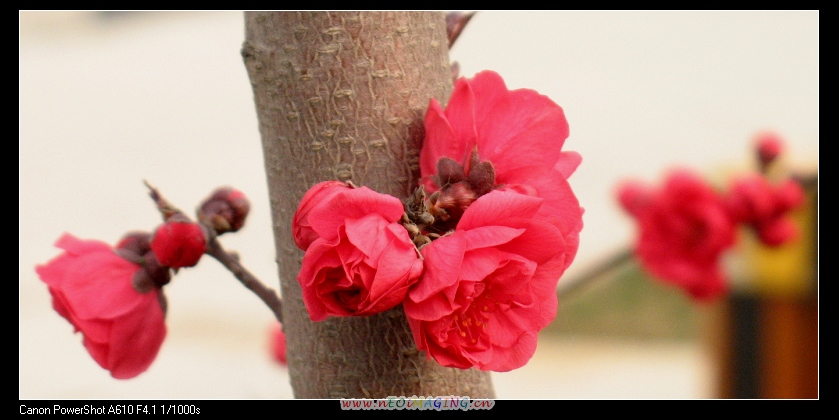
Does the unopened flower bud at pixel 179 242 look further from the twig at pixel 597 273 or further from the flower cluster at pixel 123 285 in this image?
the twig at pixel 597 273

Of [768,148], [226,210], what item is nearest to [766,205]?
[768,148]

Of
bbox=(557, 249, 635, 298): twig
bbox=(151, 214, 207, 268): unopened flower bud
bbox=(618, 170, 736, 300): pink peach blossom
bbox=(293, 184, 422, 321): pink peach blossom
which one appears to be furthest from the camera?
bbox=(618, 170, 736, 300): pink peach blossom

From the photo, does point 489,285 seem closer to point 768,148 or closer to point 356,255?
point 356,255

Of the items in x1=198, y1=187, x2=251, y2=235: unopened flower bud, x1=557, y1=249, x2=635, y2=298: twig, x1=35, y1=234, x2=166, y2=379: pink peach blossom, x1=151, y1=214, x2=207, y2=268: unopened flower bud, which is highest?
x1=557, y1=249, x2=635, y2=298: twig

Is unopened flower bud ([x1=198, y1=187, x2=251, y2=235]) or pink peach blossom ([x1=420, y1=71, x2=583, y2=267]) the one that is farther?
unopened flower bud ([x1=198, y1=187, x2=251, y2=235])

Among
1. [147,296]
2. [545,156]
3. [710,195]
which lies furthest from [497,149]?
[710,195]

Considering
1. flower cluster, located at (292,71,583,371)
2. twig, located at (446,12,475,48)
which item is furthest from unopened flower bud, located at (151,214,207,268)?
twig, located at (446,12,475,48)

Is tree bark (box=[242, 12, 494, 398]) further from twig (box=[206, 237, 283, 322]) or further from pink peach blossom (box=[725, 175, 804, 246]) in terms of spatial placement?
pink peach blossom (box=[725, 175, 804, 246])

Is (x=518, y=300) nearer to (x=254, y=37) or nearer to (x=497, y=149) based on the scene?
(x=497, y=149)
